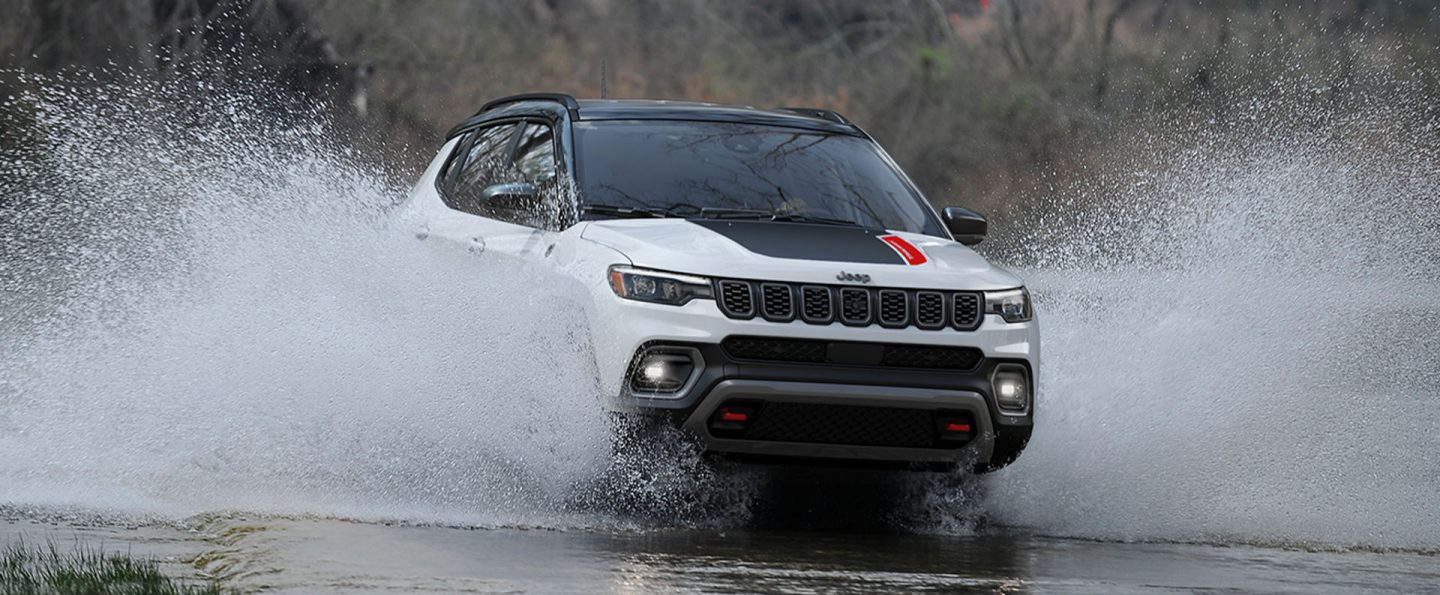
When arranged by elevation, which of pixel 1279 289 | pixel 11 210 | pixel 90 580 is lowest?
pixel 90 580

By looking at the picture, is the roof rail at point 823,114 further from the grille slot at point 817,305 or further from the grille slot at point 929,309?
the grille slot at point 817,305

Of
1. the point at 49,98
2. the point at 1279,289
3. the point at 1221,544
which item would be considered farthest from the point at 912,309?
the point at 49,98

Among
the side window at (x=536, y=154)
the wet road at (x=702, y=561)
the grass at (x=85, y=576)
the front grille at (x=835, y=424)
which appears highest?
the side window at (x=536, y=154)

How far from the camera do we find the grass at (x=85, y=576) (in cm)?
540

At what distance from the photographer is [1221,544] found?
775 centimetres

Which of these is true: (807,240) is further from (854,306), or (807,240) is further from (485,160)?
(485,160)

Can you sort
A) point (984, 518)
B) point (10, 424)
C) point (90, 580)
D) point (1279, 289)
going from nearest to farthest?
point (90, 580) → point (984, 518) → point (10, 424) → point (1279, 289)

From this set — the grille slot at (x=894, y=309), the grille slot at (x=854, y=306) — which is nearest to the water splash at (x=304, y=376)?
the grille slot at (x=854, y=306)

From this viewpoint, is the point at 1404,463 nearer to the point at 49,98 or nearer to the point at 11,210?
the point at 11,210

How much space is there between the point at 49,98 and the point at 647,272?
2060 cm

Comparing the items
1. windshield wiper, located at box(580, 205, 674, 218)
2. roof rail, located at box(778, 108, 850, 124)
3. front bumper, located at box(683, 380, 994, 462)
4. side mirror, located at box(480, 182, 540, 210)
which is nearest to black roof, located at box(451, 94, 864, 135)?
roof rail, located at box(778, 108, 850, 124)

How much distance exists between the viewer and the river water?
6.67 metres

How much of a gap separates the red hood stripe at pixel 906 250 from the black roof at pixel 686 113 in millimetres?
1285

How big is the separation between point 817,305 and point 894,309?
0.92ft
